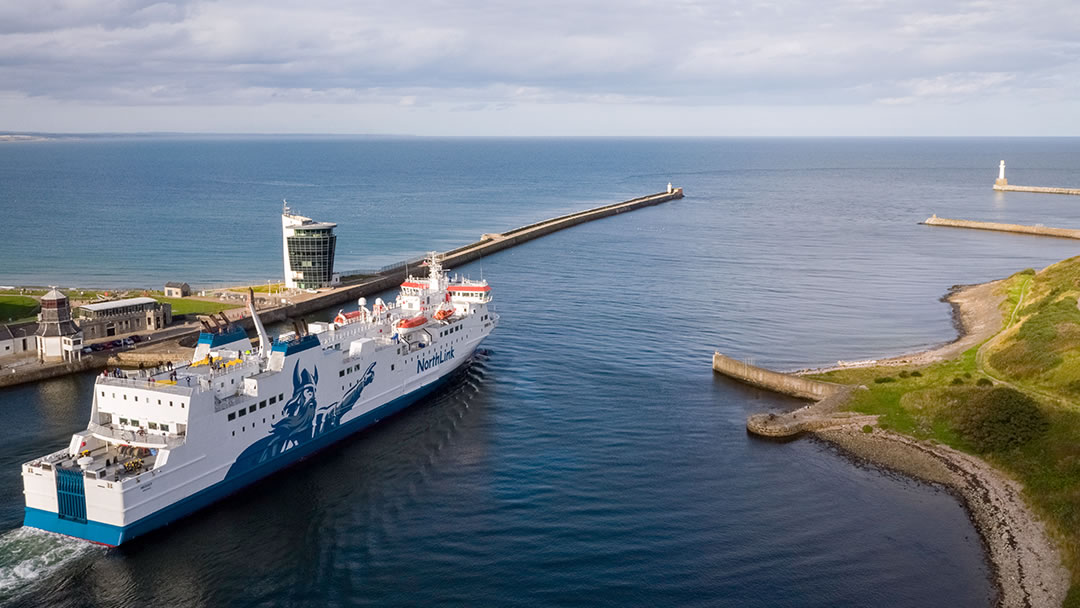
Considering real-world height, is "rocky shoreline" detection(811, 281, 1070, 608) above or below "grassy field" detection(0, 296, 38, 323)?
below

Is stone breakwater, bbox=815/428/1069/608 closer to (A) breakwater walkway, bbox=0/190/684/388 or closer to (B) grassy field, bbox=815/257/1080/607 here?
(B) grassy field, bbox=815/257/1080/607

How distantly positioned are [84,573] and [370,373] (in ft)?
51.2

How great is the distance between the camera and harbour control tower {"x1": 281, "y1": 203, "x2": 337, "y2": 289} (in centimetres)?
6812

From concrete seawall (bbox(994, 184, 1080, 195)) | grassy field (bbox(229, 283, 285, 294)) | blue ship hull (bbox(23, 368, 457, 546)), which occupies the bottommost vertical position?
blue ship hull (bbox(23, 368, 457, 546))

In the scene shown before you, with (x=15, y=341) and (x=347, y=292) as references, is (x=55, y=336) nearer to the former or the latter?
(x=15, y=341)

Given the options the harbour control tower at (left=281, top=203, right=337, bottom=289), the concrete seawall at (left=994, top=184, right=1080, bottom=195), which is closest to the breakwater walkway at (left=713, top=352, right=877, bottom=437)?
the harbour control tower at (left=281, top=203, right=337, bottom=289)

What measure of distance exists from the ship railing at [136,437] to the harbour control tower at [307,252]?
3724 cm

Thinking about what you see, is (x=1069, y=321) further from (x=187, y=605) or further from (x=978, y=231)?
(x=978, y=231)

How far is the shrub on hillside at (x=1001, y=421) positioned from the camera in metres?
35.8

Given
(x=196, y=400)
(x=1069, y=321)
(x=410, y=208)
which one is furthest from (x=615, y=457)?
(x=410, y=208)

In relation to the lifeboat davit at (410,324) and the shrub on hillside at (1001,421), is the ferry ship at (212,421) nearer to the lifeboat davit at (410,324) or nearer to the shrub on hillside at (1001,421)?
the lifeboat davit at (410,324)

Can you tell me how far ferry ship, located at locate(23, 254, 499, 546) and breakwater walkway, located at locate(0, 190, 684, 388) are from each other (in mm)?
13369

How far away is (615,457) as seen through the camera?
119 feet

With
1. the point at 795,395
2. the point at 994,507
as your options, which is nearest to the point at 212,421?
the point at 795,395
